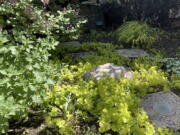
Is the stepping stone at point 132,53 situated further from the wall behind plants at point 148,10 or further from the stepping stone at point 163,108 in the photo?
the stepping stone at point 163,108

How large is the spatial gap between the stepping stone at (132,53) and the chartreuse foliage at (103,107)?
68.9 inches

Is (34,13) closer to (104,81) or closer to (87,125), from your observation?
(104,81)

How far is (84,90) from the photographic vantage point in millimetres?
3471

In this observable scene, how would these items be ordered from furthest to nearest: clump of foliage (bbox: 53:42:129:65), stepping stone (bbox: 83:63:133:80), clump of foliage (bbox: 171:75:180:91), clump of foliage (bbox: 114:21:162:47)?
clump of foliage (bbox: 114:21:162:47), clump of foliage (bbox: 53:42:129:65), clump of foliage (bbox: 171:75:180:91), stepping stone (bbox: 83:63:133:80)

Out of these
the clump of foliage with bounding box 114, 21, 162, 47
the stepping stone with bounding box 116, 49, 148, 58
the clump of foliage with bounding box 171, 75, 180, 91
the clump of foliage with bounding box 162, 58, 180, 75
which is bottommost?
the clump of foliage with bounding box 171, 75, 180, 91

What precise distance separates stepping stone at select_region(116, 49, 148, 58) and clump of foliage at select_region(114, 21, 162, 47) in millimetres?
325

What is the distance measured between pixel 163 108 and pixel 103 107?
1054mm

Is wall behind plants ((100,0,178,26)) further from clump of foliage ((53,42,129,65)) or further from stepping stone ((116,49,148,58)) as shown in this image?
clump of foliage ((53,42,129,65))

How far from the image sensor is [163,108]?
3770 millimetres

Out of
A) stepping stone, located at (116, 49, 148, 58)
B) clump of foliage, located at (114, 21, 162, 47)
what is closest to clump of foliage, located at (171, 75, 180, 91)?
stepping stone, located at (116, 49, 148, 58)

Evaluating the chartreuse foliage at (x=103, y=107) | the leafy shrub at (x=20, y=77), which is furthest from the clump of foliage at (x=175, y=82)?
the leafy shrub at (x=20, y=77)

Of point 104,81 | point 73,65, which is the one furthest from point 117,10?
point 104,81

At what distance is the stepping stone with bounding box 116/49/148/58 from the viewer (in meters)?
5.88

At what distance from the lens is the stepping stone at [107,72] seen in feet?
13.8
